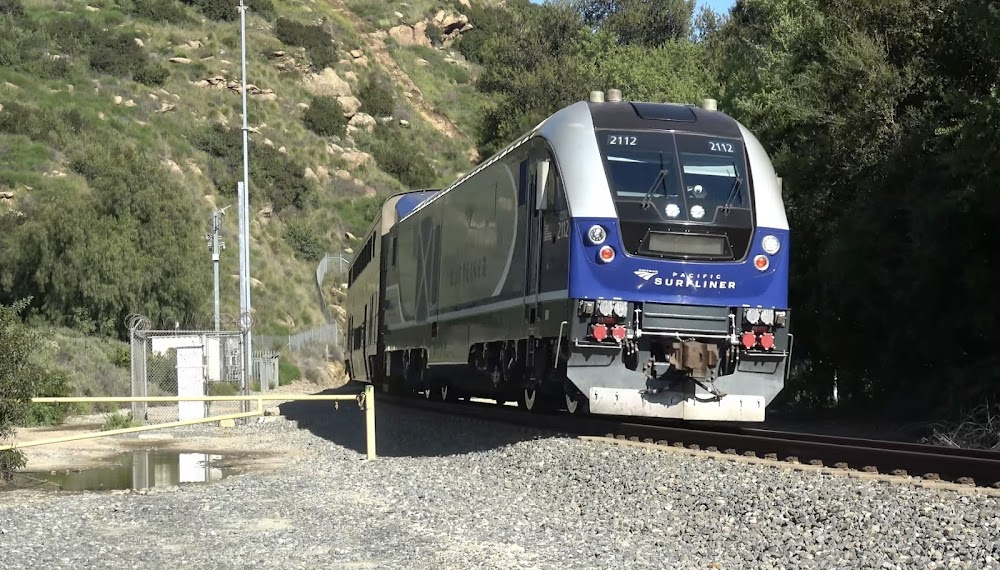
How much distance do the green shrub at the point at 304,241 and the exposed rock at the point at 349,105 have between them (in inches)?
596

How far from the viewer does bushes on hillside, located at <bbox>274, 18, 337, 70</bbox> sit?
76.9m

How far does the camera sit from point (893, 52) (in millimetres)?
19734

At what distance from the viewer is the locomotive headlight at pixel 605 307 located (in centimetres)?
1248

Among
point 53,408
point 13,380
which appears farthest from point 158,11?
point 13,380

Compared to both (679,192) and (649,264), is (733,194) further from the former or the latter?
(649,264)

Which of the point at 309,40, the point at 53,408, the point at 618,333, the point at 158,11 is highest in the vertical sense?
the point at 158,11

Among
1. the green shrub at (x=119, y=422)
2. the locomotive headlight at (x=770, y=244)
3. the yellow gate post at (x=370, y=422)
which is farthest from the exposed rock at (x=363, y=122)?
the locomotive headlight at (x=770, y=244)

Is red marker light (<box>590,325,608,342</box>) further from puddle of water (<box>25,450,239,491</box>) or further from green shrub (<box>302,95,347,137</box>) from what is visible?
green shrub (<box>302,95,347,137</box>)

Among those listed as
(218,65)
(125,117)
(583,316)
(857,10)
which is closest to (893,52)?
(857,10)

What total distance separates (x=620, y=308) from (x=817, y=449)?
243 cm

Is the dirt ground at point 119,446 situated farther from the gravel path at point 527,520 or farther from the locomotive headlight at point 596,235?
the locomotive headlight at point 596,235

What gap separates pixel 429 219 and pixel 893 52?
26.4ft

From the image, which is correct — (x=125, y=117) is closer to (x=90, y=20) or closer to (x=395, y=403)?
(x=90, y=20)

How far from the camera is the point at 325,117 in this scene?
7006 cm
